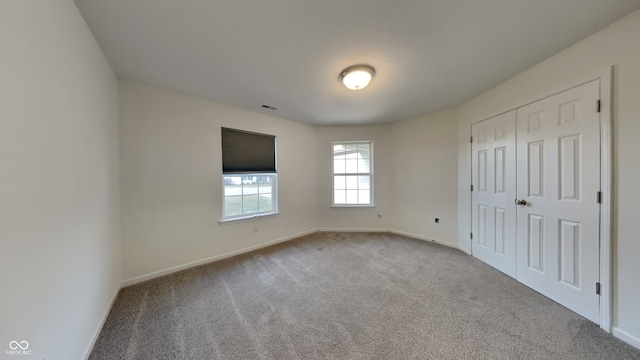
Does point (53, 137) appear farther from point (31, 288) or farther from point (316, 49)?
point (316, 49)

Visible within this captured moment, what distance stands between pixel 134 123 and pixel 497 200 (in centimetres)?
459

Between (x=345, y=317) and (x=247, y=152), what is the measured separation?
9.08 feet

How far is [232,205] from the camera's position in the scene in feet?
11.0

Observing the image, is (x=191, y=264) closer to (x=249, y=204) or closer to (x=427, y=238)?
(x=249, y=204)

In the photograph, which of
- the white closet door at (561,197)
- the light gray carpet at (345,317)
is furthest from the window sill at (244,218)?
the white closet door at (561,197)

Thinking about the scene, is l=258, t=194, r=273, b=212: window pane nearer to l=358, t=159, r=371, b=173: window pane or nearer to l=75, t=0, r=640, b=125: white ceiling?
l=75, t=0, r=640, b=125: white ceiling

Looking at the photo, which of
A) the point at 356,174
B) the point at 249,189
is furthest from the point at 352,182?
the point at 249,189

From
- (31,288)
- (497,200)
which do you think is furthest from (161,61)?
(497,200)

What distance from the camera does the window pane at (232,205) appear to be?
3275mm

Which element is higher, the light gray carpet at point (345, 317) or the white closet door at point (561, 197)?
the white closet door at point (561, 197)

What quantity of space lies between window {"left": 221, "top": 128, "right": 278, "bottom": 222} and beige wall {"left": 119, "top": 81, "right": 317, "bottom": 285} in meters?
0.14

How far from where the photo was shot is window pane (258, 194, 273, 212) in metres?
3.70

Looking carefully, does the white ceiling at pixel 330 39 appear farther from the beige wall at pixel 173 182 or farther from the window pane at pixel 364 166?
the window pane at pixel 364 166

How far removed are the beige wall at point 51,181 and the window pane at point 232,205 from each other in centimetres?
149
